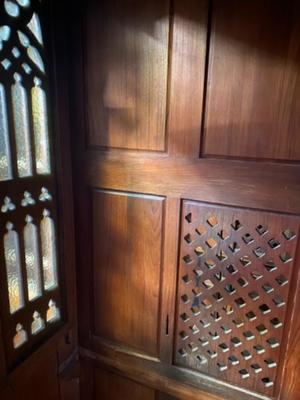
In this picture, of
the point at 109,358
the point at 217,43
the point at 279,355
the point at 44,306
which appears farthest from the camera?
the point at 109,358

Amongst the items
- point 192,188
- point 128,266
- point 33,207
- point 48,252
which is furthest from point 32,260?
point 192,188

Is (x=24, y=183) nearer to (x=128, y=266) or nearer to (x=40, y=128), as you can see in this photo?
(x=40, y=128)

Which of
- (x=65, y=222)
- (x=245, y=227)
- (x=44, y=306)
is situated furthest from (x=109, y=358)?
(x=245, y=227)

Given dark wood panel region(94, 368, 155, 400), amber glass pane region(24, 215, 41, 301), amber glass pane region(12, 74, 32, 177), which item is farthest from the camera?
dark wood panel region(94, 368, 155, 400)

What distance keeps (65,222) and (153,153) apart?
41 centimetres

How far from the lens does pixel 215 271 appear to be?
97 cm

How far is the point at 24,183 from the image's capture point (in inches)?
35.6

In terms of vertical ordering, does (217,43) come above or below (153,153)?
above

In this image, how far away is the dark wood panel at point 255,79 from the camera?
30.0 inches

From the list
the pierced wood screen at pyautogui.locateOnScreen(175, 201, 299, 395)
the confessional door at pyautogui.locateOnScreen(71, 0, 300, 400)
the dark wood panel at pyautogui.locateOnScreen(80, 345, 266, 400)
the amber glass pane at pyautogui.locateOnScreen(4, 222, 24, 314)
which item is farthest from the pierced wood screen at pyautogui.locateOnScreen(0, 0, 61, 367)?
the pierced wood screen at pyautogui.locateOnScreen(175, 201, 299, 395)

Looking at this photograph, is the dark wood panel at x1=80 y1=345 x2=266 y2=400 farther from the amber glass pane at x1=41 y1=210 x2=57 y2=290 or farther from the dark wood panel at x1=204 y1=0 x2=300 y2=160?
the dark wood panel at x1=204 y1=0 x2=300 y2=160

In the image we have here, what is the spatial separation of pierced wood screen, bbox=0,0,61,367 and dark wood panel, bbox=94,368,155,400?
1.23ft

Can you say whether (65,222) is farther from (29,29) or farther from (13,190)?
(29,29)

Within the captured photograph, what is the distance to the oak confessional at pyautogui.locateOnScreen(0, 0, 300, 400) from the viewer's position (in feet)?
2.71
